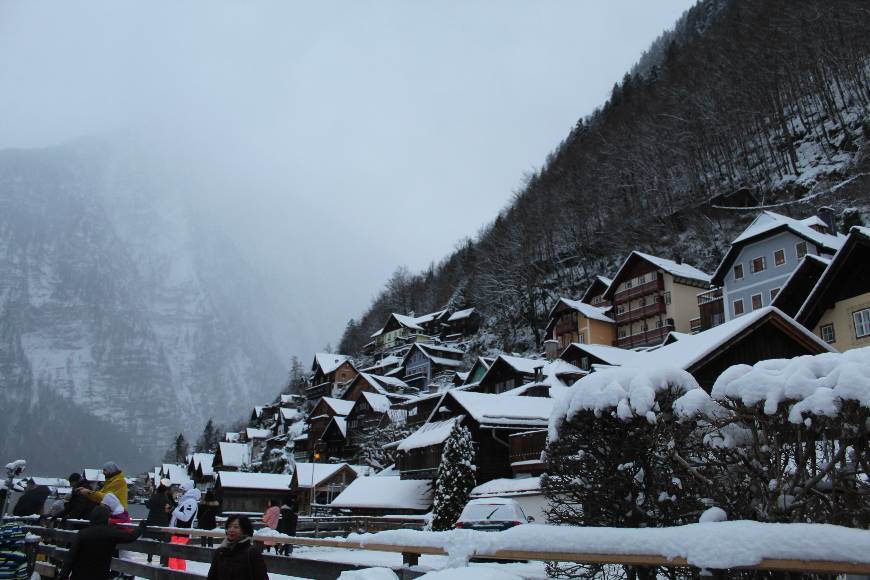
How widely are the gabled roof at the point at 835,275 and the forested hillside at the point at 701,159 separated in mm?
31217

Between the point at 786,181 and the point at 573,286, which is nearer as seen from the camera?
the point at 786,181

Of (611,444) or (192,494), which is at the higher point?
(611,444)

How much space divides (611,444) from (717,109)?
262 ft

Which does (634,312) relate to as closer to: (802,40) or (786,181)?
(786,181)

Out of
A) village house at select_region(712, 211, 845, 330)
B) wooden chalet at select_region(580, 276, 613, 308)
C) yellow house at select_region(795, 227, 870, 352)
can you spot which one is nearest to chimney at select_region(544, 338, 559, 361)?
wooden chalet at select_region(580, 276, 613, 308)

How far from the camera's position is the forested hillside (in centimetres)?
6569

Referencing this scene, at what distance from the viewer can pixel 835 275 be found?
25.7 m

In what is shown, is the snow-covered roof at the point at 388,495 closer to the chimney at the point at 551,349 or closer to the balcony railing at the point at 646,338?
the chimney at the point at 551,349

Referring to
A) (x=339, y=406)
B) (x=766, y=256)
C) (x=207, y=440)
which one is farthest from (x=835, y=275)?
(x=207, y=440)

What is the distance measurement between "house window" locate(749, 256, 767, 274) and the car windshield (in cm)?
3868

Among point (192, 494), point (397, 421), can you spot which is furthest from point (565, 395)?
point (397, 421)

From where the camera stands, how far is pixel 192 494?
46.8 feet

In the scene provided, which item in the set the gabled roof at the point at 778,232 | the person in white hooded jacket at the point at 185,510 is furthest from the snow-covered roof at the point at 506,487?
the gabled roof at the point at 778,232

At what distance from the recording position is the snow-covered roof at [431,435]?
119 ft
